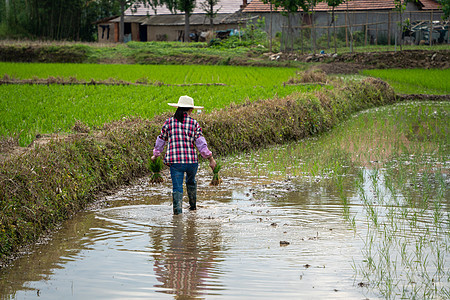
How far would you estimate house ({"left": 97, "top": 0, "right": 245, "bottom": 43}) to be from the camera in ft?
131

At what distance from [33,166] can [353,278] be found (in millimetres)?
2940

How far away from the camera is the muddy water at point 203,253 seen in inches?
142

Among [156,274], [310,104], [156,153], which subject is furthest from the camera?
[310,104]

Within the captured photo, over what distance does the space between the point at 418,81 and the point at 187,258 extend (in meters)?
16.3

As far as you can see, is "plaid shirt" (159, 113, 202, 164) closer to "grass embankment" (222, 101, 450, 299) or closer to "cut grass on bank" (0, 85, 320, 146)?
"grass embankment" (222, 101, 450, 299)

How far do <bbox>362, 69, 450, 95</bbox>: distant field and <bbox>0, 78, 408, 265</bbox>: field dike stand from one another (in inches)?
231

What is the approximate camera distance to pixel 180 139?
5477 millimetres

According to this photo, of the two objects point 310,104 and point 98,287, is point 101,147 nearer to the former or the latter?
point 98,287

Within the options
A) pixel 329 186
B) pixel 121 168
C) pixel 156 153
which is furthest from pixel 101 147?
pixel 329 186

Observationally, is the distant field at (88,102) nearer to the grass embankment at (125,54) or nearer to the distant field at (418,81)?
the distant field at (418,81)

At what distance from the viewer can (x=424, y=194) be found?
6.14m

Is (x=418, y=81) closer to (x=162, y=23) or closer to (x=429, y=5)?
(x=429, y=5)

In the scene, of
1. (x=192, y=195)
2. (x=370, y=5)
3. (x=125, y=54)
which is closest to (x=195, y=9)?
(x=125, y=54)

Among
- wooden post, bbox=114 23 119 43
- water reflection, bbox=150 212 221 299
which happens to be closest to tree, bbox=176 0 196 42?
wooden post, bbox=114 23 119 43
